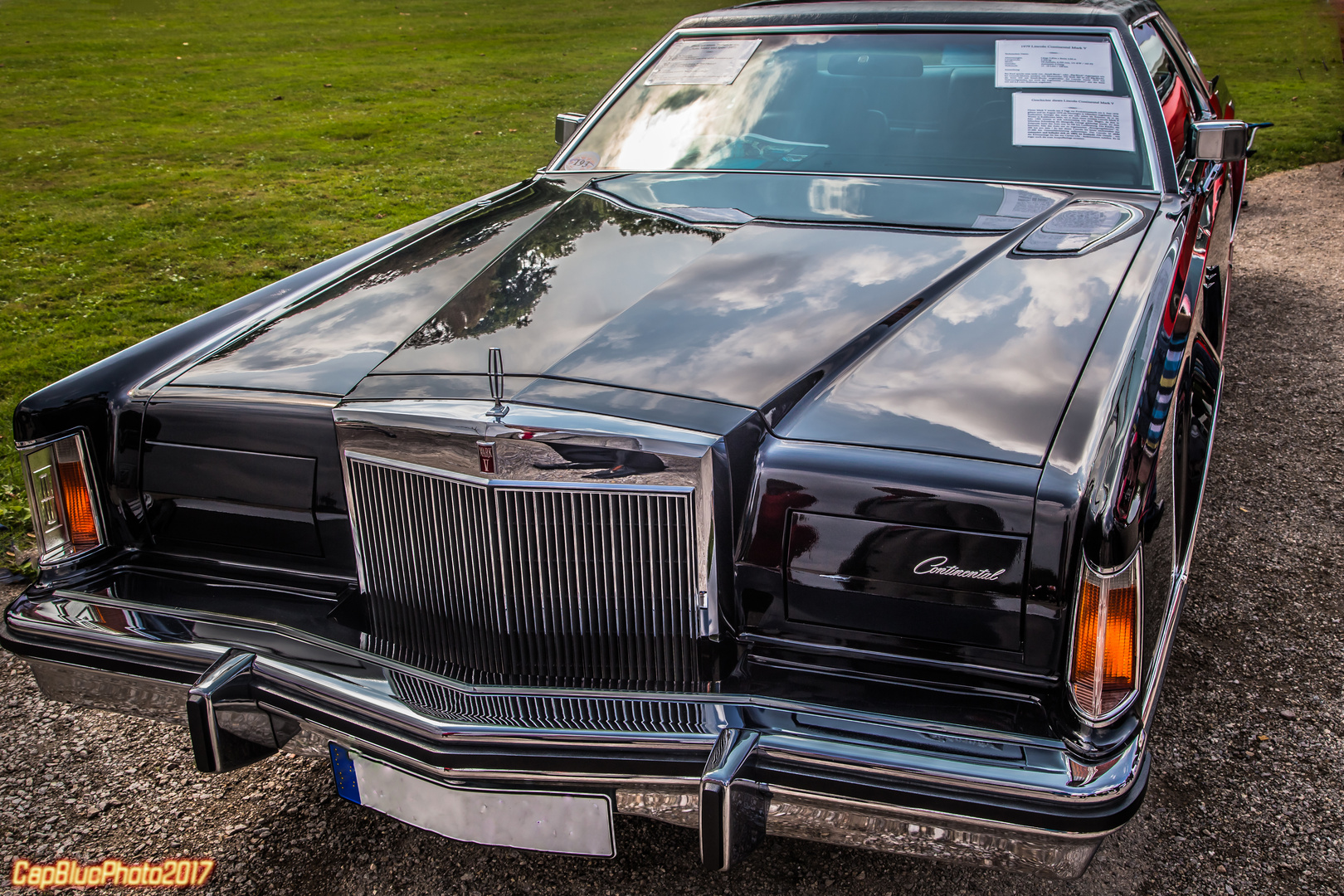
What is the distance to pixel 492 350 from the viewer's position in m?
1.74

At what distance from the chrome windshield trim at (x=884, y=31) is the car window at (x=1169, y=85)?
0.10 m

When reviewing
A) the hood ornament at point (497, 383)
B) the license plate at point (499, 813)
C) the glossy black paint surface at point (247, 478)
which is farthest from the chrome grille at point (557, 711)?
the hood ornament at point (497, 383)

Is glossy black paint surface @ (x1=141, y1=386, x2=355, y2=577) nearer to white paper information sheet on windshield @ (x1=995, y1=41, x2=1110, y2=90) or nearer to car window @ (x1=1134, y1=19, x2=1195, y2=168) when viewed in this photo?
white paper information sheet on windshield @ (x1=995, y1=41, x2=1110, y2=90)

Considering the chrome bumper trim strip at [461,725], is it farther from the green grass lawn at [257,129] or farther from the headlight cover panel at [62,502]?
the green grass lawn at [257,129]

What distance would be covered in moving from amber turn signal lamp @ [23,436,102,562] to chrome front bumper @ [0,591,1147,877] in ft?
0.75

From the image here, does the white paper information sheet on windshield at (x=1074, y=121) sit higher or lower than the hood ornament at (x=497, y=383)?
higher

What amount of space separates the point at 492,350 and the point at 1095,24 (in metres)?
2.28

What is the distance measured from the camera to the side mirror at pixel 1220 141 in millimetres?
2744

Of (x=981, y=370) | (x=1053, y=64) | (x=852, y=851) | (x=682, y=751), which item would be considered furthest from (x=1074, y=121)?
(x=682, y=751)

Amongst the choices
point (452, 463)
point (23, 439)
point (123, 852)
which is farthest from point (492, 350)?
point (123, 852)

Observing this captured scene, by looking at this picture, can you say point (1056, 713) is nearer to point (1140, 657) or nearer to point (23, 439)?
point (1140, 657)

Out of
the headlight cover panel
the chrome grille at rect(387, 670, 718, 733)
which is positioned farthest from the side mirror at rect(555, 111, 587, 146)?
the chrome grille at rect(387, 670, 718, 733)

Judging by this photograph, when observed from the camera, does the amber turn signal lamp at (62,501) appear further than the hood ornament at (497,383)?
Yes

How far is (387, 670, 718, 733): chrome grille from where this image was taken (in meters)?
1.59
